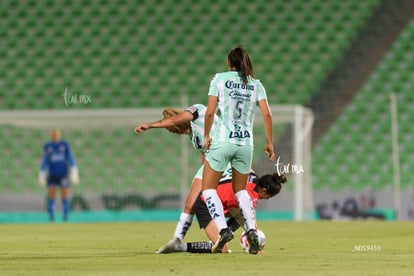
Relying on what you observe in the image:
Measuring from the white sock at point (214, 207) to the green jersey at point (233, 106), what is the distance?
0.43 meters

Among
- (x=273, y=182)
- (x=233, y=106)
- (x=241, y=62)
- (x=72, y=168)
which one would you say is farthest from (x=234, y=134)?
(x=72, y=168)

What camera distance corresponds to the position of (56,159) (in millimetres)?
18375

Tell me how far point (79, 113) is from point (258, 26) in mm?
5156

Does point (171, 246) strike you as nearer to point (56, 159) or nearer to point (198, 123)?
point (198, 123)

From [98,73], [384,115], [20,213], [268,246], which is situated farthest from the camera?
[98,73]

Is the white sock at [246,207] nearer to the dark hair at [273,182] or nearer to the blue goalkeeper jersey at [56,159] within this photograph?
the dark hair at [273,182]

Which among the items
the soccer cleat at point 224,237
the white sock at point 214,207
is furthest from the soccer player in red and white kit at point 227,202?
the soccer cleat at point 224,237

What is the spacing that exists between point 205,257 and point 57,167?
1123cm

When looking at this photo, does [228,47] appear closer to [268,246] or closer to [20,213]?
[20,213]

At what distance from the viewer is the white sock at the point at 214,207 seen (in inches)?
299

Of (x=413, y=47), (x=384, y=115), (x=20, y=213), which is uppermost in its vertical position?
(x=413, y=47)

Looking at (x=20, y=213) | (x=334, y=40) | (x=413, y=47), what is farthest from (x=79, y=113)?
(x=413, y=47)

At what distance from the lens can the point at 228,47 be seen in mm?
22031

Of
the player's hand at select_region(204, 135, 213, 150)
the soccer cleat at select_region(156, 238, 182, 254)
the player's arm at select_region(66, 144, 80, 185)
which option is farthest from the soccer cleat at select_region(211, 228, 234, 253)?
the player's arm at select_region(66, 144, 80, 185)
